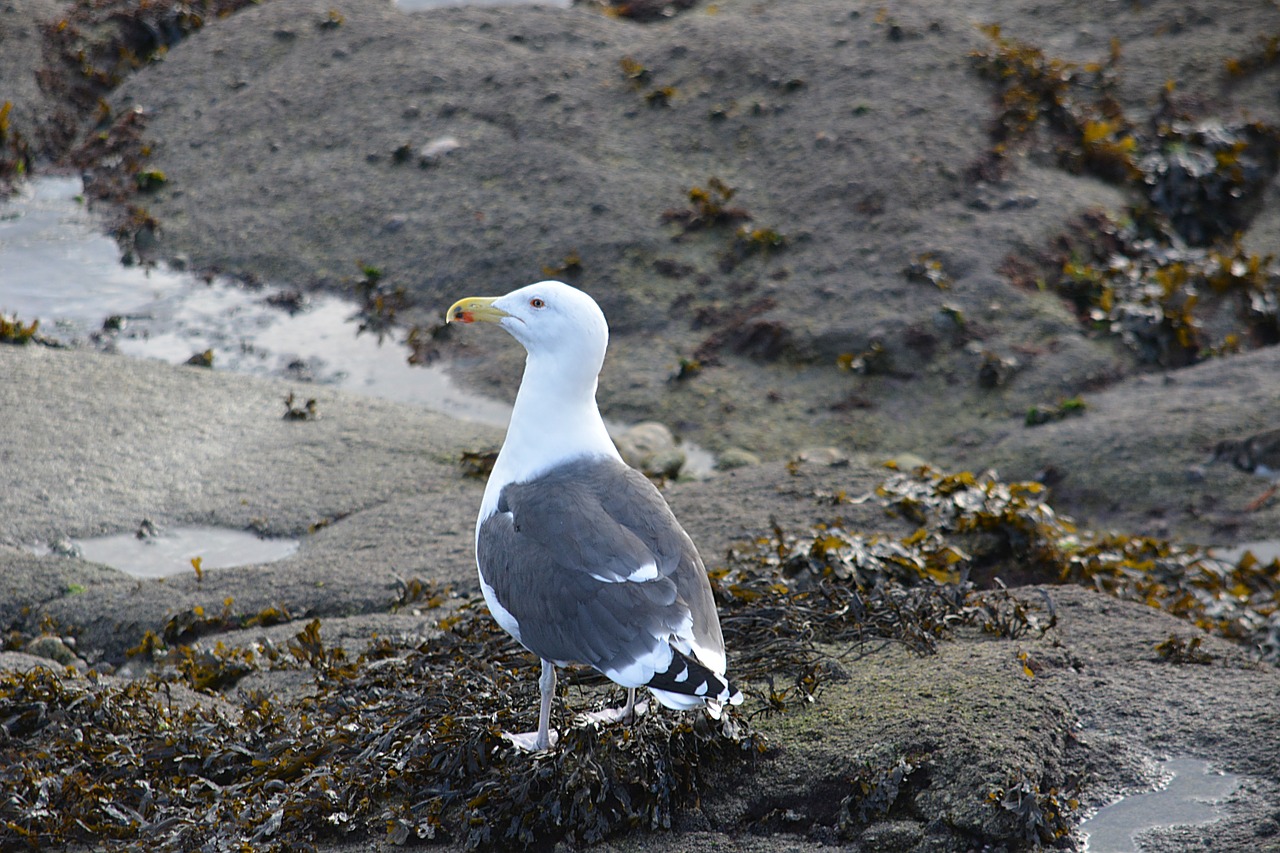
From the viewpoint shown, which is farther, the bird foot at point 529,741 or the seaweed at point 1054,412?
the seaweed at point 1054,412

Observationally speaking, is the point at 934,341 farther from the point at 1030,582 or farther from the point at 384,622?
the point at 384,622

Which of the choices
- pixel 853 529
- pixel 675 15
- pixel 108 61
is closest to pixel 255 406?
pixel 853 529

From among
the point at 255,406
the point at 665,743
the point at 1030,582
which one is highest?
the point at 665,743

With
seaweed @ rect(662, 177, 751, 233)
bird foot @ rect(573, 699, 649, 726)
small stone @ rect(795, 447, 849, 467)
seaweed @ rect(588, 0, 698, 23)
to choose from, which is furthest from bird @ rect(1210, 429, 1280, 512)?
seaweed @ rect(588, 0, 698, 23)

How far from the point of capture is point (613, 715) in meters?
4.10

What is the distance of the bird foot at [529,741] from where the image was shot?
3.95 m

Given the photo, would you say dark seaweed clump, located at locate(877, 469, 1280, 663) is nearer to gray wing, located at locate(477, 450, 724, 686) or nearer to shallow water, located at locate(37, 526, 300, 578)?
A: gray wing, located at locate(477, 450, 724, 686)

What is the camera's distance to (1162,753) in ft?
13.0

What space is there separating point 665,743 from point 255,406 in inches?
193

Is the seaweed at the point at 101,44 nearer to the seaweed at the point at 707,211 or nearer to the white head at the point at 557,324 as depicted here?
→ the seaweed at the point at 707,211

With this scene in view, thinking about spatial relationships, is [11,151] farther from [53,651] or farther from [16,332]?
[53,651]

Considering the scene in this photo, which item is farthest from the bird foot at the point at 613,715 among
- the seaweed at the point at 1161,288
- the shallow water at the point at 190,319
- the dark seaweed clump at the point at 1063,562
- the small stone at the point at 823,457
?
the seaweed at the point at 1161,288

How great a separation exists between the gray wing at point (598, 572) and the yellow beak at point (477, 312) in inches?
23.5

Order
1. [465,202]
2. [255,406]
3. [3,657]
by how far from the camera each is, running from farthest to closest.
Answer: [465,202] < [255,406] < [3,657]
